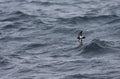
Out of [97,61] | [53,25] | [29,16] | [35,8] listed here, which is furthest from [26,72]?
[35,8]

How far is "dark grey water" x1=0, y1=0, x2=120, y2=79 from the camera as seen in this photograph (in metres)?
24.1

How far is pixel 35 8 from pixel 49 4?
203cm

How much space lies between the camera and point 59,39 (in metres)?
29.8

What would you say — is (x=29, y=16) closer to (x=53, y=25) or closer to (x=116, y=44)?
(x=53, y=25)

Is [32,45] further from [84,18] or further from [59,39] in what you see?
[84,18]

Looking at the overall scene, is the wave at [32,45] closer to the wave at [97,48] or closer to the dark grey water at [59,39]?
the dark grey water at [59,39]

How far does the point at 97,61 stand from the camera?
25.3 meters

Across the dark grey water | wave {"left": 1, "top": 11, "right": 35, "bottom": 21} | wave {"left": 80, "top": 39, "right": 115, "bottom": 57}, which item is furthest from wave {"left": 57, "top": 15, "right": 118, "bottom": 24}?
wave {"left": 80, "top": 39, "right": 115, "bottom": 57}

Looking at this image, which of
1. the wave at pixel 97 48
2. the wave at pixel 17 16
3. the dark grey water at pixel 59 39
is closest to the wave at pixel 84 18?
the dark grey water at pixel 59 39

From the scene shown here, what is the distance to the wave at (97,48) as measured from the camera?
1065 inches

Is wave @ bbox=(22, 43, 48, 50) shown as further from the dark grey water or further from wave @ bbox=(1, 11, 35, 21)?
wave @ bbox=(1, 11, 35, 21)

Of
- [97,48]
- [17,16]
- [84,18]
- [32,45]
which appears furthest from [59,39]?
[17,16]

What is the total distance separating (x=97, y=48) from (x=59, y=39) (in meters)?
3.32

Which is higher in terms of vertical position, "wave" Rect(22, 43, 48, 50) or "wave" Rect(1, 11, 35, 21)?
"wave" Rect(1, 11, 35, 21)
